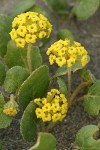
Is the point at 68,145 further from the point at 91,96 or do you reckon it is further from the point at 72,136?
the point at 91,96

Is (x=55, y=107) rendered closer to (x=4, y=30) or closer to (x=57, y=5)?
(x=4, y=30)

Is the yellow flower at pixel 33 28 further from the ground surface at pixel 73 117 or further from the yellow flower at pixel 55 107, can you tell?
the ground surface at pixel 73 117

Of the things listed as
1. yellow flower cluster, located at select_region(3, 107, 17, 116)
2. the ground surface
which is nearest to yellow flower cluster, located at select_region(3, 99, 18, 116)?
yellow flower cluster, located at select_region(3, 107, 17, 116)

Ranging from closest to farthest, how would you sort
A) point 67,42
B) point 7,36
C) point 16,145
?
point 67,42, point 16,145, point 7,36

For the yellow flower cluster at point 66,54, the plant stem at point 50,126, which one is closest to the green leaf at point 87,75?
the yellow flower cluster at point 66,54

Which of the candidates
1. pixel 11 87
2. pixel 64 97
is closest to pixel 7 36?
pixel 11 87
